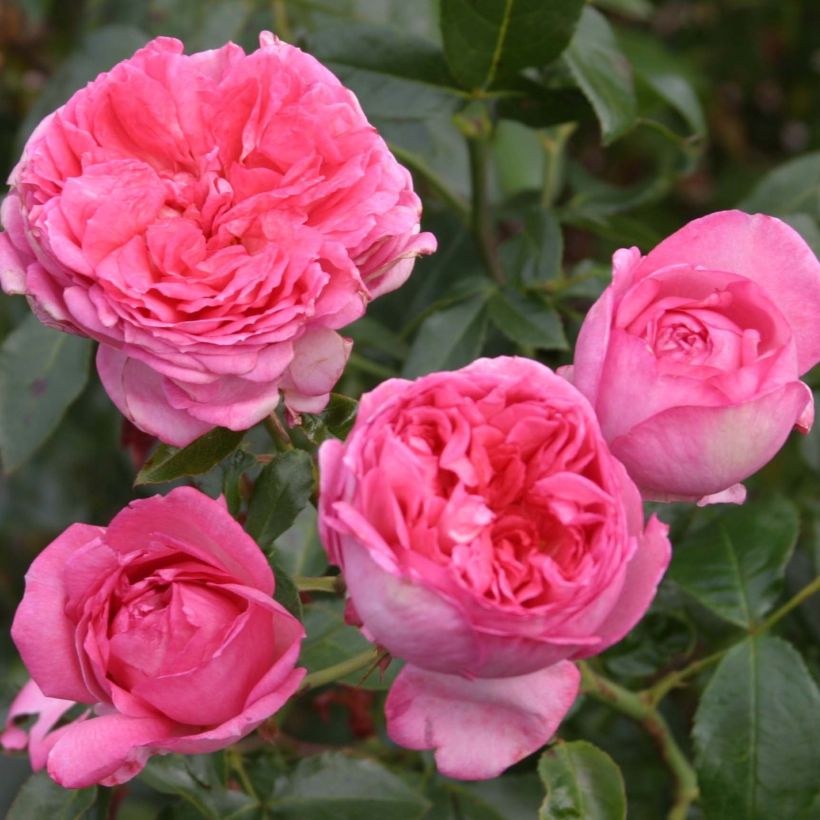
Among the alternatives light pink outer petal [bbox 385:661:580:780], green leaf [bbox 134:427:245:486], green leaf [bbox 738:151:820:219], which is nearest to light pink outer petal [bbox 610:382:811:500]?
light pink outer petal [bbox 385:661:580:780]

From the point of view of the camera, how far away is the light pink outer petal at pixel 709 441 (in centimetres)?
60

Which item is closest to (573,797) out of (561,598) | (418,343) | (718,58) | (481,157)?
(561,598)

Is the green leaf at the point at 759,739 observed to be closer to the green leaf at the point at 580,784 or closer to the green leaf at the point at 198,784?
the green leaf at the point at 580,784

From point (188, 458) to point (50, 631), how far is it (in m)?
0.12

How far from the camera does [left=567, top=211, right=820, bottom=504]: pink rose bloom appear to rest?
1.97ft

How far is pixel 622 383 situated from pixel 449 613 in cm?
17

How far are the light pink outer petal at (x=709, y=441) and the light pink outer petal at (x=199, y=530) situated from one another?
199 mm

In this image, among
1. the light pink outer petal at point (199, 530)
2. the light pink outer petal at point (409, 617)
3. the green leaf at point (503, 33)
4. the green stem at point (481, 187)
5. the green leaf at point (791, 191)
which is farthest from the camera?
the green leaf at point (791, 191)

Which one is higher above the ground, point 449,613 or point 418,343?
point 449,613

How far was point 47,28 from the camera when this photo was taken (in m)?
1.71

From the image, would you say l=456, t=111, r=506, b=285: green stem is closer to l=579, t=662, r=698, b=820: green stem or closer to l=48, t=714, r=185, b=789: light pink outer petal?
l=579, t=662, r=698, b=820: green stem

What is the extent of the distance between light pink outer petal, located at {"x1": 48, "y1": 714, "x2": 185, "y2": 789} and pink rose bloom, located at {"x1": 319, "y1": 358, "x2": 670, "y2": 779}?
129 millimetres

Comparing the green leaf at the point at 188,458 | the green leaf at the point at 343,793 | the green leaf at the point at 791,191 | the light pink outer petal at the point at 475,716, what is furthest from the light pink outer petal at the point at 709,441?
the green leaf at the point at 791,191

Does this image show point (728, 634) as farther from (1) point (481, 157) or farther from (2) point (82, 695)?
(2) point (82, 695)
